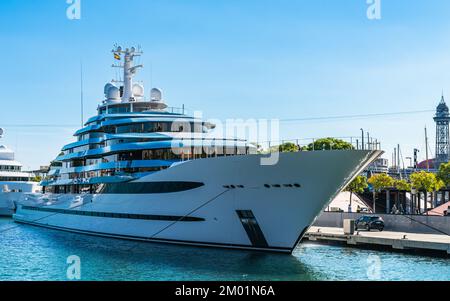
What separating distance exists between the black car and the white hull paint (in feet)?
31.7

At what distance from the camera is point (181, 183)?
2573cm

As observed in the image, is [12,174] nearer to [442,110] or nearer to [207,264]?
[207,264]

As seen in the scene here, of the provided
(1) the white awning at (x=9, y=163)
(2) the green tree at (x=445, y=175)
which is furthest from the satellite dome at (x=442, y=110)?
(1) the white awning at (x=9, y=163)

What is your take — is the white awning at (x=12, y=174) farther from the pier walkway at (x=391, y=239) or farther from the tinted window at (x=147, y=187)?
Answer: the pier walkway at (x=391, y=239)

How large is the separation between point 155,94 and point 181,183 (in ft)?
49.5

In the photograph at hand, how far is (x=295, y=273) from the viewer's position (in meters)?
20.8

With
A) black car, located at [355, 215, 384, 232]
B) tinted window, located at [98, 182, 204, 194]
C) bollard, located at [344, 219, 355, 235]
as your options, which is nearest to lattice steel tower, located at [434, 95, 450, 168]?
black car, located at [355, 215, 384, 232]

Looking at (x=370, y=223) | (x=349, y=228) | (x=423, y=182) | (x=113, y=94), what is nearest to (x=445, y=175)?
(x=423, y=182)

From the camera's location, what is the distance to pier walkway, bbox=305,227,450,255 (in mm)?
25312

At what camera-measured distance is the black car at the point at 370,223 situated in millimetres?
32000

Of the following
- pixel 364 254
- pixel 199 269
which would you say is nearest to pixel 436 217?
pixel 364 254

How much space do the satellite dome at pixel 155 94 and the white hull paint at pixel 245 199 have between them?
1247 cm

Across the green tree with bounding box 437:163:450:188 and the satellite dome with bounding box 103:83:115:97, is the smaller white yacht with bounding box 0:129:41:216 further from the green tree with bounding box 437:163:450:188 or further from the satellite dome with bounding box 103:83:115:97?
the green tree with bounding box 437:163:450:188
